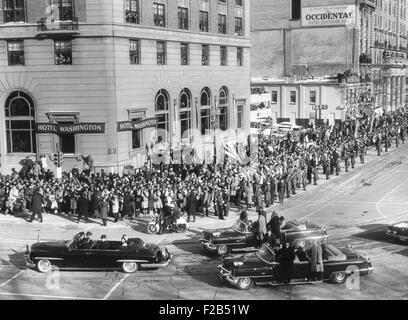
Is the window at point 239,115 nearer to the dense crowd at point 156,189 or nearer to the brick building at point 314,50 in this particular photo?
the dense crowd at point 156,189

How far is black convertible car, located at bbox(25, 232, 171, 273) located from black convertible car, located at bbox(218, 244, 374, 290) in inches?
114

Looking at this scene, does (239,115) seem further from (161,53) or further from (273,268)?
(273,268)

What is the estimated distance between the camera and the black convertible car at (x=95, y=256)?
21.3 meters

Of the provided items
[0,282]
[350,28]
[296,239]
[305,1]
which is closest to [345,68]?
[350,28]

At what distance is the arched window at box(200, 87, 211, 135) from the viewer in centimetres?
5141

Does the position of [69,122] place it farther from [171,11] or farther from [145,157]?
[171,11]

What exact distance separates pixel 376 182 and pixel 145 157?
1572 centimetres

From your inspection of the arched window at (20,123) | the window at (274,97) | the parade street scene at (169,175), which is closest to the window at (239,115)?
the parade street scene at (169,175)

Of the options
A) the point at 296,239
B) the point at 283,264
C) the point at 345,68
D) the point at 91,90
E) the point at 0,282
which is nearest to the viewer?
the point at 283,264

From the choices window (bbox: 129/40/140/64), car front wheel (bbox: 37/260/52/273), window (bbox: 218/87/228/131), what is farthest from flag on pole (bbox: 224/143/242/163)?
car front wheel (bbox: 37/260/52/273)

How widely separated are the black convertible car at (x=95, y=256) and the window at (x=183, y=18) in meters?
29.5

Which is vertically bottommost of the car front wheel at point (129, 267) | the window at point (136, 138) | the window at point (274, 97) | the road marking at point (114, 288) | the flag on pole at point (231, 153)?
the road marking at point (114, 288)

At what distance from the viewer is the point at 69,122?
131 ft

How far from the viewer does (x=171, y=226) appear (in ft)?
91.6
